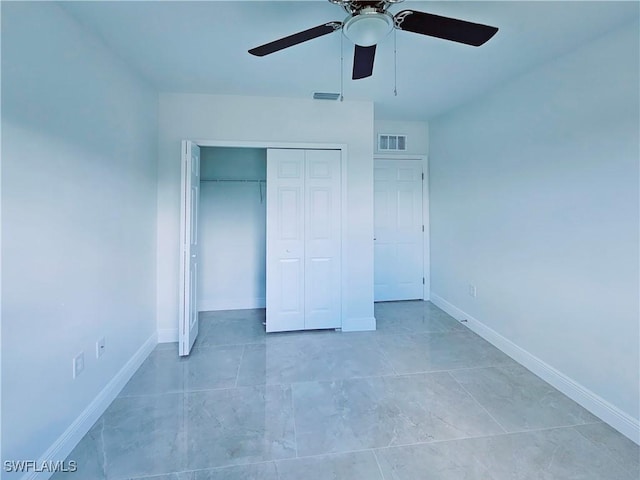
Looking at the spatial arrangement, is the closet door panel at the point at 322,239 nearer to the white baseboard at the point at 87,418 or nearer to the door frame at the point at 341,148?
the door frame at the point at 341,148

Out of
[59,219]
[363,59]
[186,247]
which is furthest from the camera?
[186,247]

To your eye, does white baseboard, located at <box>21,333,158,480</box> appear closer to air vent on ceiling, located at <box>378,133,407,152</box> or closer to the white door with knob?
the white door with knob

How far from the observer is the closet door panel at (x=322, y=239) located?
337 centimetres

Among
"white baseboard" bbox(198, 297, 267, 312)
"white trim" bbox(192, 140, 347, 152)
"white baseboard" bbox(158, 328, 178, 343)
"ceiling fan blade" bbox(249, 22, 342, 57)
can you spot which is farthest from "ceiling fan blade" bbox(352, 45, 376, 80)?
"white baseboard" bbox(198, 297, 267, 312)

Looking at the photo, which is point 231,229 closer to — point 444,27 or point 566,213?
point 444,27

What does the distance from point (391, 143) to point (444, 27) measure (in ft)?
9.44

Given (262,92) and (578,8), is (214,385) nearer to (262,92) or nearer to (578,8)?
(262,92)

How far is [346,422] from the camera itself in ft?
6.45

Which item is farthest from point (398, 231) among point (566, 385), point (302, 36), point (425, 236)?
point (302, 36)

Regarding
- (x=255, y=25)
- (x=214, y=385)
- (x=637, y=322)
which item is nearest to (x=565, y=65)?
(x=637, y=322)

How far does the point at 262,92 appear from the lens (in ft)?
10.2

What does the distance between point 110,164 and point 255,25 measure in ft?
4.67

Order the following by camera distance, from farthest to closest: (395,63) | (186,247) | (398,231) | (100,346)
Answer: (398,231) < (186,247) < (395,63) < (100,346)

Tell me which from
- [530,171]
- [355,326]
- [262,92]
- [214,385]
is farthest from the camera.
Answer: [355,326]
